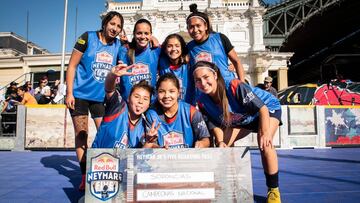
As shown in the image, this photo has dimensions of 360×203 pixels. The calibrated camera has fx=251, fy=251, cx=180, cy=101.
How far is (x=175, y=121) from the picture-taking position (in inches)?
105

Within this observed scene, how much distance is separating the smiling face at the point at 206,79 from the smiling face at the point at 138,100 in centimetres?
57

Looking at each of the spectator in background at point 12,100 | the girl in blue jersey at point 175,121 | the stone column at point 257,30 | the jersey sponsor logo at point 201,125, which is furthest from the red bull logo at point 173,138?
the stone column at point 257,30

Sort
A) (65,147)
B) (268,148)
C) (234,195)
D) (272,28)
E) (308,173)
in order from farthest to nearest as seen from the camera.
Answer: (272,28), (65,147), (308,173), (268,148), (234,195)

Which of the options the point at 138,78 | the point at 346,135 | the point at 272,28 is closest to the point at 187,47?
the point at 138,78

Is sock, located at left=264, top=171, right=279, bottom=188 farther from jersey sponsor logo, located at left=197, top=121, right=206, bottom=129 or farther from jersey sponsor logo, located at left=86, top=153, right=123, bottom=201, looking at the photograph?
jersey sponsor logo, located at left=86, top=153, right=123, bottom=201

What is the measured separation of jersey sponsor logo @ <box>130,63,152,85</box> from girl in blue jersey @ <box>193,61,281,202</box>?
0.76 metres

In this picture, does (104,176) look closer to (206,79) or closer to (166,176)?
(166,176)

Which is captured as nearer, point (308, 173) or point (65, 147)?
point (308, 173)

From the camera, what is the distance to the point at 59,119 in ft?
25.4

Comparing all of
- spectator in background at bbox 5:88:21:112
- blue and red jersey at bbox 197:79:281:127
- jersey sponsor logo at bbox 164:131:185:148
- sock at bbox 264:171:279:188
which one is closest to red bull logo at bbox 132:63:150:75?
blue and red jersey at bbox 197:79:281:127

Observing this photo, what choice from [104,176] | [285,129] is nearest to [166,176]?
[104,176]

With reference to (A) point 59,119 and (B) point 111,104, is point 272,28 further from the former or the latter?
(B) point 111,104

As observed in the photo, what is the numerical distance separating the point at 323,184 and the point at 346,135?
5.87 m

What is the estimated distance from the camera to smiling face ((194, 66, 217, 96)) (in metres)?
2.53
